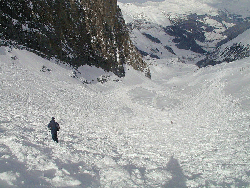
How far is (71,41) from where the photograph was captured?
42.4m

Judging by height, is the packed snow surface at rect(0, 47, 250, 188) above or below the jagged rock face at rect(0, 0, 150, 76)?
below

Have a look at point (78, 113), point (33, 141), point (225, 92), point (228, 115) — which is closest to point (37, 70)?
point (78, 113)

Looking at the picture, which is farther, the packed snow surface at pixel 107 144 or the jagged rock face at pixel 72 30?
the jagged rock face at pixel 72 30

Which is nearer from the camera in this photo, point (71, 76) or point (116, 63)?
point (71, 76)

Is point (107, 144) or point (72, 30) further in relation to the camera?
point (72, 30)

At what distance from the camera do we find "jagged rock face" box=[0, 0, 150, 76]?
1313 inches

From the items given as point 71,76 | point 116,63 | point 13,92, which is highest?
point 116,63

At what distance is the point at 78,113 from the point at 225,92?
23603 millimetres

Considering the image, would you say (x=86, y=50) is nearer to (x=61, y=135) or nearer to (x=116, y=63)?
(x=116, y=63)

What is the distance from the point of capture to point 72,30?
4369 centimetres

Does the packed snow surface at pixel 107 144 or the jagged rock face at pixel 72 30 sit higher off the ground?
the jagged rock face at pixel 72 30

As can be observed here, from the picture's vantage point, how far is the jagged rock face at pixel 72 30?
33.3 metres

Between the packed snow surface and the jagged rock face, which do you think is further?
the jagged rock face

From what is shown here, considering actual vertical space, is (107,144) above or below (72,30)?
below
